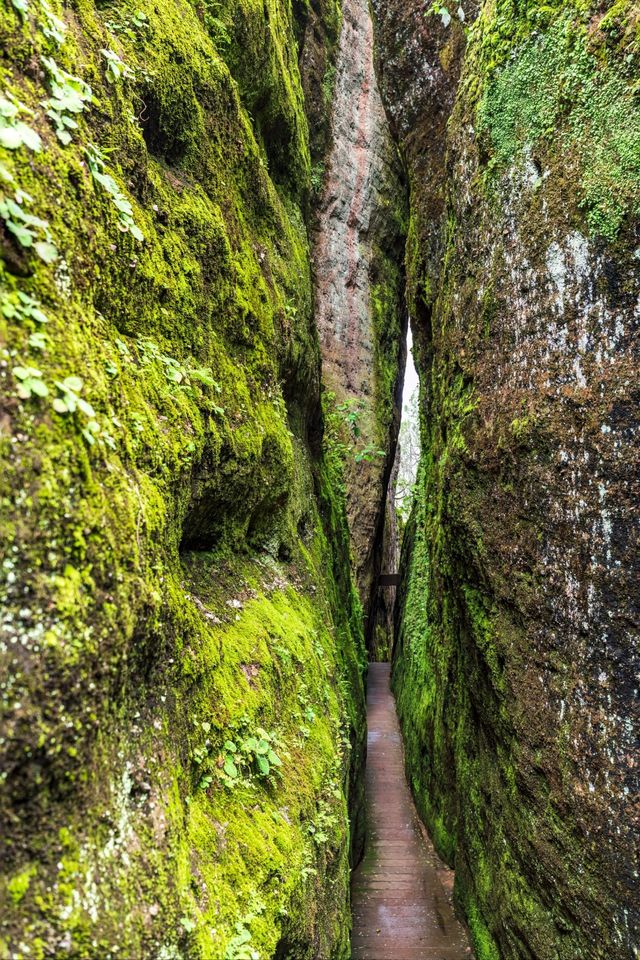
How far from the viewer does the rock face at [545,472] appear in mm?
3965

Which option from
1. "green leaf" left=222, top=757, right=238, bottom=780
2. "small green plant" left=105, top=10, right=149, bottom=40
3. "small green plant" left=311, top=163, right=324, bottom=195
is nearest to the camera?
"green leaf" left=222, top=757, right=238, bottom=780

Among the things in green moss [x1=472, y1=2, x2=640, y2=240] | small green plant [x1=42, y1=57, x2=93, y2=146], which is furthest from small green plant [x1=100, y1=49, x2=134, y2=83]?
green moss [x1=472, y1=2, x2=640, y2=240]

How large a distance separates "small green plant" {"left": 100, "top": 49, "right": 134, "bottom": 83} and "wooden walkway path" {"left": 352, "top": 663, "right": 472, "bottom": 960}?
888cm

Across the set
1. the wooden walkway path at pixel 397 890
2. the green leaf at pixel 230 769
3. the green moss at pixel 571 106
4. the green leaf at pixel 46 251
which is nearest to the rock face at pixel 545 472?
the green moss at pixel 571 106

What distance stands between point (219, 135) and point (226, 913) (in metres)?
5.33

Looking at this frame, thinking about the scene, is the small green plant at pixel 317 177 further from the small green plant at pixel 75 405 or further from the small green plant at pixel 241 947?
the small green plant at pixel 241 947

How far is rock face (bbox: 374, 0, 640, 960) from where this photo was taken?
3.96 m

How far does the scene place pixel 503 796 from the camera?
17.8 ft

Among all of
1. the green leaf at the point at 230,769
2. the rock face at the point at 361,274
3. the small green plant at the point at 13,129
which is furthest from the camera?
the rock face at the point at 361,274

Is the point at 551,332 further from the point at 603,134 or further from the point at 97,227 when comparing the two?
the point at 97,227

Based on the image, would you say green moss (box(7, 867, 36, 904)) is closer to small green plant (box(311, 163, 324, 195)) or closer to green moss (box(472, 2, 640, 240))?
green moss (box(472, 2, 640, 240))

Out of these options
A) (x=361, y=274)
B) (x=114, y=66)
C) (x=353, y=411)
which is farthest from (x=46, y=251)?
(x=361, y=274)

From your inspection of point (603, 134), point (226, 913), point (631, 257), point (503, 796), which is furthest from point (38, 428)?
point (503, 796)

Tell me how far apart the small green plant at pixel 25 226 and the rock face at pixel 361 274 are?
1309 centimetres
